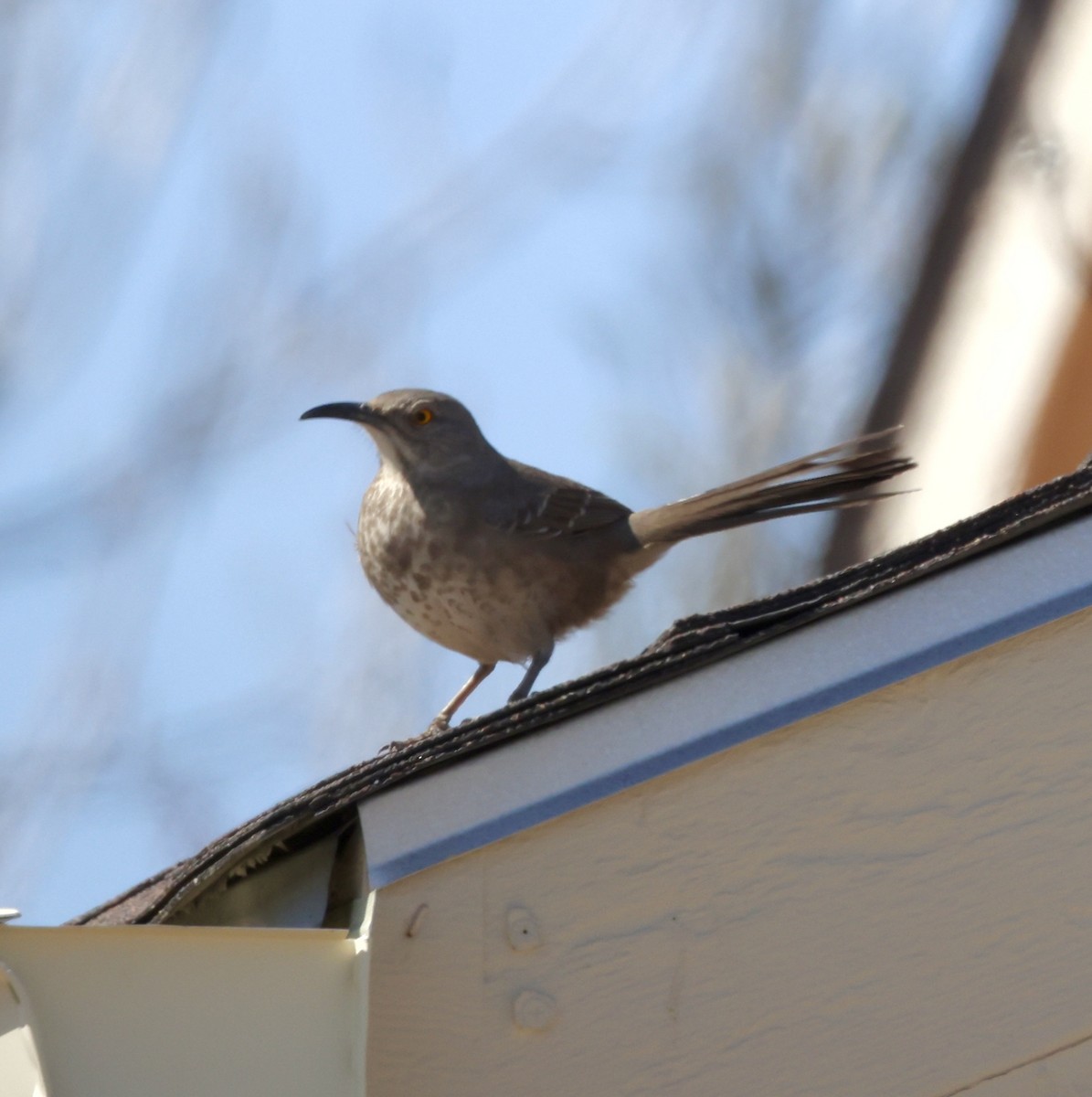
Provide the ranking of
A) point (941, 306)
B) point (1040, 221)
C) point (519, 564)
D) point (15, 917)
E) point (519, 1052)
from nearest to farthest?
point (15, 917), point (519, 1052), point (519, 564), point (1040, 221), point (941, 306)

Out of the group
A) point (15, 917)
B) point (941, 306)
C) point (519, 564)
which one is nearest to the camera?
point (15, 917)

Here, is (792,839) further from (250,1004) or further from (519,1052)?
(250,1004)

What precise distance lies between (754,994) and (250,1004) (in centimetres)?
73

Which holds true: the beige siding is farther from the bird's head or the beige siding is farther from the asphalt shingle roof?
the bird's head

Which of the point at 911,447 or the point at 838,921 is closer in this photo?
the point at 838,921

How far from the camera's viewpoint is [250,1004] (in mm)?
2326

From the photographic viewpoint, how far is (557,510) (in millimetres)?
5199

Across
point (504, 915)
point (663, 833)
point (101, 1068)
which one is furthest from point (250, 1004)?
point (663, 833)

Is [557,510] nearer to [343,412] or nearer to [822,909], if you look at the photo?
[343,412]

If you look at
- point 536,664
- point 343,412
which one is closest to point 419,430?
point 343,412

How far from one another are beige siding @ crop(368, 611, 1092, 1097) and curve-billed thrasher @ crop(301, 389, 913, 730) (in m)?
1.98

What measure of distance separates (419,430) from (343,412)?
9.5 inches

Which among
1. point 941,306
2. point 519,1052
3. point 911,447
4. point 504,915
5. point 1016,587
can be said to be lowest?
point 519,1052

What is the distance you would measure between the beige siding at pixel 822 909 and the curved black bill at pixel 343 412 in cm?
272
